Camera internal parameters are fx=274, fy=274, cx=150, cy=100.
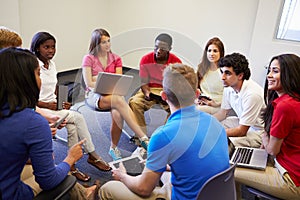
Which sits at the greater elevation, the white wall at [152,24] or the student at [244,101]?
the white wall at [152,24]

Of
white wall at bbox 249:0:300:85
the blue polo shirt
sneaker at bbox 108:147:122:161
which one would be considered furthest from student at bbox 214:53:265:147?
white wall at bbox 249:0:300:85

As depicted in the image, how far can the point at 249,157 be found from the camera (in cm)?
162

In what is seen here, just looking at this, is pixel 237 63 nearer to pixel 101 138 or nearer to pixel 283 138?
pixel 283 138

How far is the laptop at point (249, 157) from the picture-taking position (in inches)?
60.4

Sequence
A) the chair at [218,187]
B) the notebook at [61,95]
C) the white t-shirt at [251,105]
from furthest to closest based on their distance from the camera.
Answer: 1. the notebook at [61,95]
2. the white t-shirt at [251,105]
3. the chair at [218,187]

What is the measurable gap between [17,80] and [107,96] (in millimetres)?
1275

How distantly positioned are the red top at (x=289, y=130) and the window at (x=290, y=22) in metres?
2.59

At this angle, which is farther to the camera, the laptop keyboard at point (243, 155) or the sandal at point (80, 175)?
the sandal at point (80, 175)

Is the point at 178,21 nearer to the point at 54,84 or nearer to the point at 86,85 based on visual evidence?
the point at 86,85

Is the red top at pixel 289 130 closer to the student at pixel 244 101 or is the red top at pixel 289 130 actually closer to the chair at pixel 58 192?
the student at pixel 244 101

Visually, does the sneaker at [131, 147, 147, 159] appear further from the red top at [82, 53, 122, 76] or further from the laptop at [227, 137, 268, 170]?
the red top at [82, 53, 122, 76]

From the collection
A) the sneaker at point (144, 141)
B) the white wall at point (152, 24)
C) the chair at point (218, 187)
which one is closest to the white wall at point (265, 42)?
the white wall at point (152, 24)

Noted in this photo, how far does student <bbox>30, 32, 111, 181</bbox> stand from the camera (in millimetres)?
2119

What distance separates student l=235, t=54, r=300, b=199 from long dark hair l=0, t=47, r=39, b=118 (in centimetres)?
114
